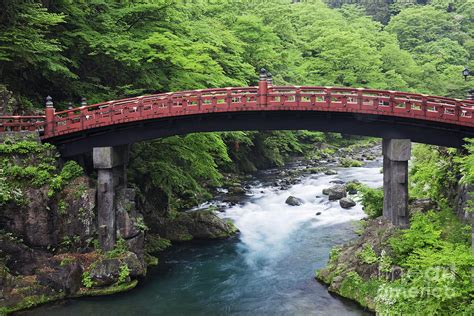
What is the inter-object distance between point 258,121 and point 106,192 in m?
8.92

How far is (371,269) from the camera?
20.4 meters

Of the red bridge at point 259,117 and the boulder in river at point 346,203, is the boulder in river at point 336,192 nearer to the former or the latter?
the boulder in river at point 346,203

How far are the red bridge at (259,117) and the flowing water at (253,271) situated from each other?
25.5 feet

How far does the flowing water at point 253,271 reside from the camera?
20047mm

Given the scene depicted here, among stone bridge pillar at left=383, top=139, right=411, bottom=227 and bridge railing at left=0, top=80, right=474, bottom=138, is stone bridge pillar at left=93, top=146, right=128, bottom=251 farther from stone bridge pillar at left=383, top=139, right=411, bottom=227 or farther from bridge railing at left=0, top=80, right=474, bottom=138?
stone bridge pillar at left=383, top=139, right=411, bottom=227

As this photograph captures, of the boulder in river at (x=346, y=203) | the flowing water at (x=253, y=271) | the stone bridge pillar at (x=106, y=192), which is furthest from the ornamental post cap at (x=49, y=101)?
the boulder in river at (x=346, y=203)

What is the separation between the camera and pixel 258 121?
24.2m

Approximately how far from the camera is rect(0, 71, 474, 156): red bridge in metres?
21.3

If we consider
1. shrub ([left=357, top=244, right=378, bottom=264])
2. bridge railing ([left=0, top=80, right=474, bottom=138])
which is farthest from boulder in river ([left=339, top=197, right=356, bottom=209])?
bridge railing ([left=0, top=80, right=474, bottom=138])

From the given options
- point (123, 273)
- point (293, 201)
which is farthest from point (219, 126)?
point (293, 201)

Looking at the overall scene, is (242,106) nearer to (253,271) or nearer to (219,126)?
(219,126)

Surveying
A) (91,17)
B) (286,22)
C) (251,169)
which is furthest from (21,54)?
(286,22)

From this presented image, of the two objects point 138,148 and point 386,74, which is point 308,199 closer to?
point 138,148

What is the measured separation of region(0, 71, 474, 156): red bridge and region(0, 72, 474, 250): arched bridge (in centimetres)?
4
